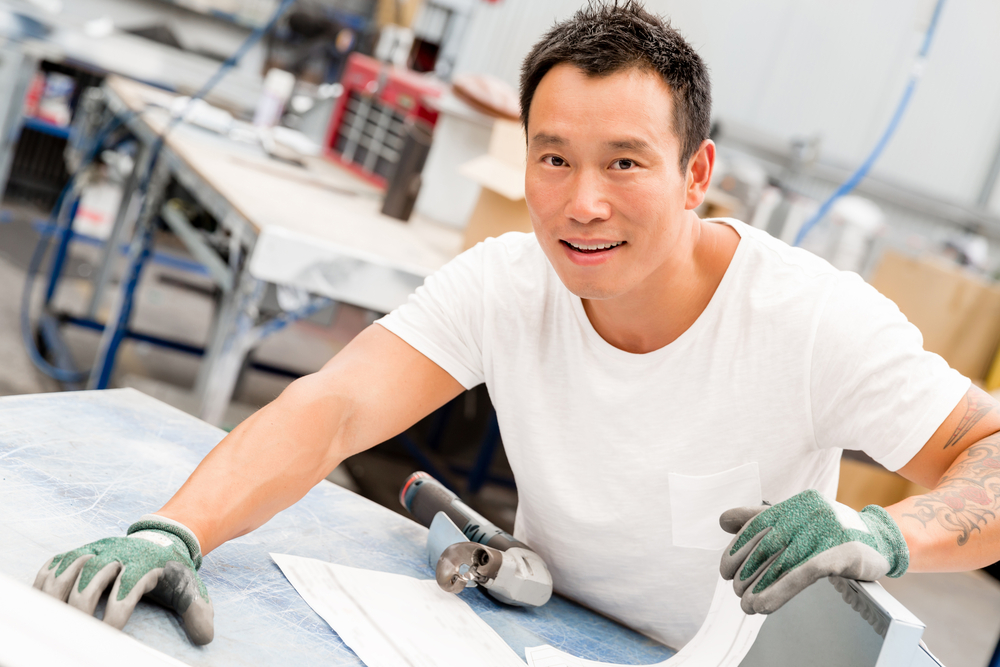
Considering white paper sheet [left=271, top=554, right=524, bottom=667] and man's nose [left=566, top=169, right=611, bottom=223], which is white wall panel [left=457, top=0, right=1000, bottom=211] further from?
white paper sheet [left=271, top=554, right=524, bottom=667]

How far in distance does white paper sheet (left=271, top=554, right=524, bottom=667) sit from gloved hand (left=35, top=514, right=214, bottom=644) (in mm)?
129

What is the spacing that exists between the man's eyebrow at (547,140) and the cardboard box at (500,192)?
0.71 meters

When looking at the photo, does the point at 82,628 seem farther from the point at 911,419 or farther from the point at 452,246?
the point at 452,246

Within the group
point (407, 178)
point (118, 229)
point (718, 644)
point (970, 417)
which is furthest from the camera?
point (118, 229)

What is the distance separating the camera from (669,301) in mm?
1120

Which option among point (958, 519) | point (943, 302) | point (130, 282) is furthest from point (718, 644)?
point (943, 302)

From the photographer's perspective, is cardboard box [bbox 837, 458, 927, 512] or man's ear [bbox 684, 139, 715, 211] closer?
man's ear [bbox 684, 139, 715, 211]

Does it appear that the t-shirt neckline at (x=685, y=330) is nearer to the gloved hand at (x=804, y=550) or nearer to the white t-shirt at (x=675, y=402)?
the white t-shirt at (x=675, y=402)

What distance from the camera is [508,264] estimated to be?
3.96 ft

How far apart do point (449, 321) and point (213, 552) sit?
43 cm

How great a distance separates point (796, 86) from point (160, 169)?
446 centimetres

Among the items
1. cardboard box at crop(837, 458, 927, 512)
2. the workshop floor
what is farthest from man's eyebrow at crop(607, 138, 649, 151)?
cardboard box at crop(837, 458, 927, 512)

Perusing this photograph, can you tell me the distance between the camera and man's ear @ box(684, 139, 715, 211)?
1112mm

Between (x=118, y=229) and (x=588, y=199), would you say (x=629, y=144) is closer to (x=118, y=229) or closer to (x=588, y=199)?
(x=588, y=199)
